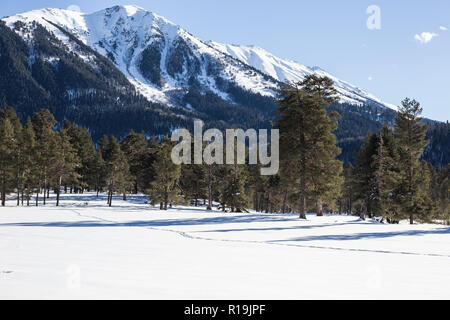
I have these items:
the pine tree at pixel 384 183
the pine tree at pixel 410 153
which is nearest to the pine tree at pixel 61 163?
the pine tree at pixel 384 183

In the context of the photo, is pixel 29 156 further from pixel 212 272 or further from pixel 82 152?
pixel 212 272

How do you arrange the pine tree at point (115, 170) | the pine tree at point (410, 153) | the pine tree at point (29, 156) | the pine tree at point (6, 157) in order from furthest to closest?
1. the pine tree at point (115, 170)
2. the pine tree at point (29, 156)
3. the pine tree at point (6, 157)
4. the pine tree at point (410, 153)

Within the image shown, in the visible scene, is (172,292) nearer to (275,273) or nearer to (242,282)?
(242,282)

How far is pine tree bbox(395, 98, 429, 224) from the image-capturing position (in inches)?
1221

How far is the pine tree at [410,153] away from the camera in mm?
31016

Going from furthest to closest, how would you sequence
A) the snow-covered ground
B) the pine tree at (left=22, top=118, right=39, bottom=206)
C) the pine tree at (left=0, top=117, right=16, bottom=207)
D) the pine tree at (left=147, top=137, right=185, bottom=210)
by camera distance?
the pine tree at (left=22, top=118, right=39, bottom=206), the pine tree at (left=147, top=137, right=185, bottom=210), the pine tree at (left=0, top=117, right=16, bottom=207), the snow-covered ground

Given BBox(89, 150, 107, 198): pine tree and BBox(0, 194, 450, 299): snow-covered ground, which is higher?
BBox(89, 150, 107, 198): pine tree

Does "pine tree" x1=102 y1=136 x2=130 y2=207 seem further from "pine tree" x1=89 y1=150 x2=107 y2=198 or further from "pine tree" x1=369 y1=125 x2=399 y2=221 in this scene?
"pine tree" x1=369 y1=125 x2=399 y2=221

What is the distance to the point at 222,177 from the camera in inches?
1951

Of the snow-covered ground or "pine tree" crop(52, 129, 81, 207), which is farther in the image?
"pine tree" crop(52, 129, 81, 207)

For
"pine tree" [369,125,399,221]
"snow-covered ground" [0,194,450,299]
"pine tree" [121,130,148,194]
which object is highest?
"pine tree" [121,130,148,194]

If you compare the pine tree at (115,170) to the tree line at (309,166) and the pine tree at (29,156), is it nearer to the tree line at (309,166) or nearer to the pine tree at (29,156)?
the tree line at (309,166)

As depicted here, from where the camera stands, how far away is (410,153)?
105 ft

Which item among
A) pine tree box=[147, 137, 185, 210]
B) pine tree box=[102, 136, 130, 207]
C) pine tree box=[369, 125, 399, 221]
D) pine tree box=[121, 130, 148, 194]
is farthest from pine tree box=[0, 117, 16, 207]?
pine tree box=[369, 125, 399, 221]
